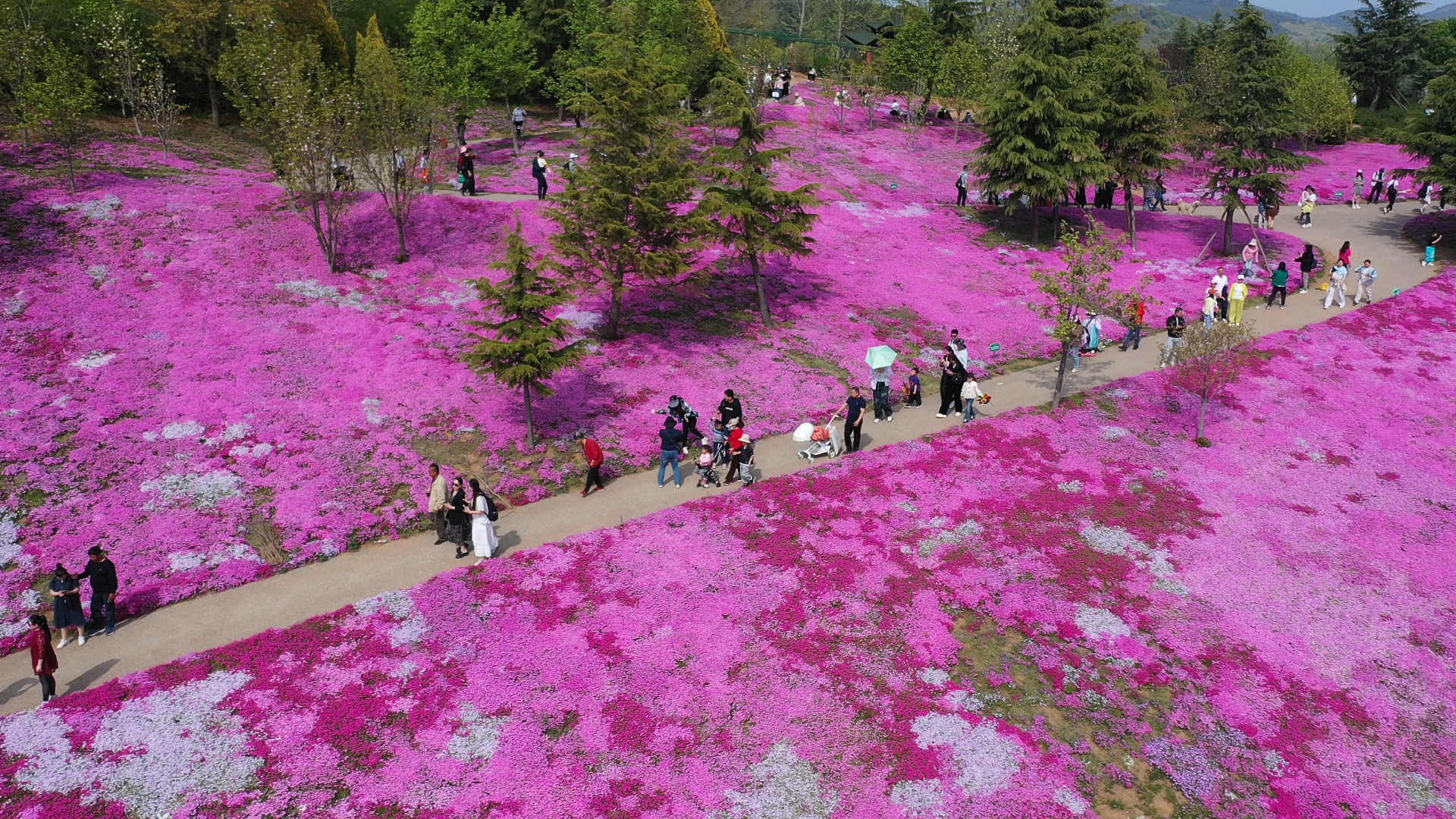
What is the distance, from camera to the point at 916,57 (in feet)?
198

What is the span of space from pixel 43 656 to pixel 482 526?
765 centimetres

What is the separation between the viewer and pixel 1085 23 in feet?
160

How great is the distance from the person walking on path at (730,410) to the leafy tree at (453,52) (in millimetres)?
27517

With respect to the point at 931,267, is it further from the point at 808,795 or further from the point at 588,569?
the point at 808,795

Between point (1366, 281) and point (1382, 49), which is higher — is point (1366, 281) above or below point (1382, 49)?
below

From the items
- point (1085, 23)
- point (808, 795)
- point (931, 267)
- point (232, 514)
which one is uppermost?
point (1085, 23)

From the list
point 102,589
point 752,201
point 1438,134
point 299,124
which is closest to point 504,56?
point 299,124

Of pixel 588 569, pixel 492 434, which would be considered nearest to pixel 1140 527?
pixel 588 569

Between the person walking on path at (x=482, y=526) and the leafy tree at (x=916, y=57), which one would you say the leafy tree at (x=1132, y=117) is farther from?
the person walking on path at (x=482, y=526)

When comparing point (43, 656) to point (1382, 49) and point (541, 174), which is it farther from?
point (1382, 49)

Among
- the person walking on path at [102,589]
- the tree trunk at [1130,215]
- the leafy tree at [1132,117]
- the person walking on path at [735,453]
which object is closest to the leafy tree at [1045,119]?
the leafy tree at [1132,117]

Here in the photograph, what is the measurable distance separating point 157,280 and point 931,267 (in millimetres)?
31090

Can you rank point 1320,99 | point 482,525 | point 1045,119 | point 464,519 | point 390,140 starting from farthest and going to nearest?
point 1320,99 → point 1045,119 → point 390,140 → point 464,519 → point 482,525

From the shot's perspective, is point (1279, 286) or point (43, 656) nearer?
point (43, 656)
